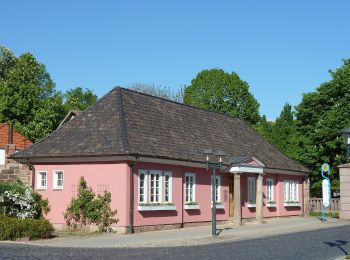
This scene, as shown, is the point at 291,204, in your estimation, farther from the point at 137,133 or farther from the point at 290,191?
the point at 137,133

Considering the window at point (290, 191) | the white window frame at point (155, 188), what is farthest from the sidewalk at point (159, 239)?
the window at point (290, 191)

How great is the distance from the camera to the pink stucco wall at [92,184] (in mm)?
24000

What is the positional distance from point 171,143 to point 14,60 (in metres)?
33.6

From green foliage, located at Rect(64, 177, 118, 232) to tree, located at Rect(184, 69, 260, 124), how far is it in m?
37.8

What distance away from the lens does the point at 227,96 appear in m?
62.5

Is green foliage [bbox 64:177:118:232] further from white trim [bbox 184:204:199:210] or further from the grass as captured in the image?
the grass

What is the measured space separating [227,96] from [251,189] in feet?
97.7

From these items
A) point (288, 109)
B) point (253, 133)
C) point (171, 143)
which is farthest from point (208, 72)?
point (171, 143)

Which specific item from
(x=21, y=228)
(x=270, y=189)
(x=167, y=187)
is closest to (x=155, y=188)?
(x=167, y=187)

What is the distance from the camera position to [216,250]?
17.3 metres

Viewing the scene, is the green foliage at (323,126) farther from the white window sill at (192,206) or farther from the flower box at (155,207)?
the flower box at (155,207)

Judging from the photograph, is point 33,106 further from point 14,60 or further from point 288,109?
point 288,109

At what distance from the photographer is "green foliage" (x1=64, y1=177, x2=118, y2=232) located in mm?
24094

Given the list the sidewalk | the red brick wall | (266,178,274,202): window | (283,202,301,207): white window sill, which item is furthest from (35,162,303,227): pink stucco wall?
the red brick wall
